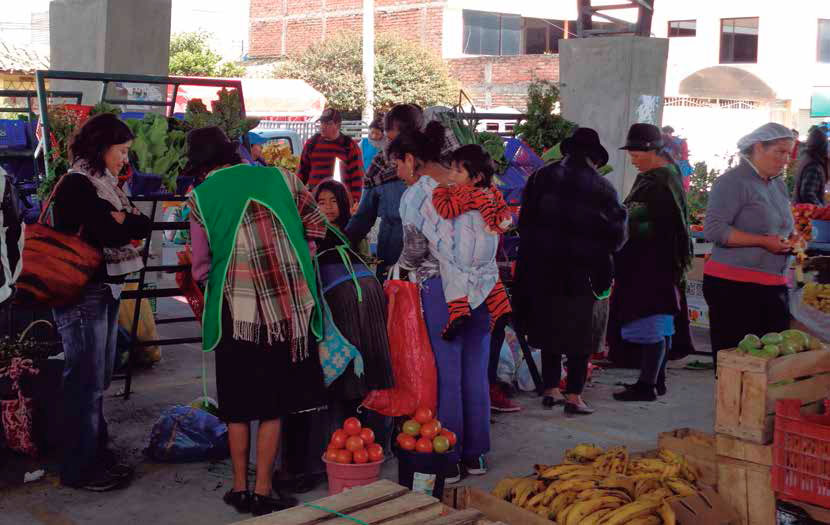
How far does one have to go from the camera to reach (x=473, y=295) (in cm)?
518

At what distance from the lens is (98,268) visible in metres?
4.84

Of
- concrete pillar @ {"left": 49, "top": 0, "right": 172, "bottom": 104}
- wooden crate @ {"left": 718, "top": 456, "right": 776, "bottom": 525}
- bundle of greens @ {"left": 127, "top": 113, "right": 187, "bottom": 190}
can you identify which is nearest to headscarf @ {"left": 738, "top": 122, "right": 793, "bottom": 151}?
wooden crate @ {"left": 718, "top": 456, "right": 776, "bottom": 525}

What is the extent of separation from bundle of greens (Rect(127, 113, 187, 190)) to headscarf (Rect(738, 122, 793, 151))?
3460 millimetres

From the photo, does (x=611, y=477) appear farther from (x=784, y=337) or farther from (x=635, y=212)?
(x=635, y=212)

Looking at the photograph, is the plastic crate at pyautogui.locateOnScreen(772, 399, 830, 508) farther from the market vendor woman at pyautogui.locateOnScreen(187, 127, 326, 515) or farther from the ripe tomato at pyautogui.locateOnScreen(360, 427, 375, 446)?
the market vendor woman at pyautogui.locateOnScreen(187, 127, 326, 515)

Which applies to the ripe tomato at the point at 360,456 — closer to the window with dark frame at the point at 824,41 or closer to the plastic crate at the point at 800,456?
the plastic crate at the point at 800,456

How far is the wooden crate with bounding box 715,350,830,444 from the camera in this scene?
425cm

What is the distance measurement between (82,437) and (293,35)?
37464 millimetres

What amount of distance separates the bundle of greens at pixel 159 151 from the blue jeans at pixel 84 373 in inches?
63.7

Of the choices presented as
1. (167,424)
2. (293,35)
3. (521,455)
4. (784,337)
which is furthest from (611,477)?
(293,35)

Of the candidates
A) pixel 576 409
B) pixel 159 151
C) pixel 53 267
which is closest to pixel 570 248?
pixel 576 409

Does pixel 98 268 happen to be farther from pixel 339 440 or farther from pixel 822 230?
pixel 822 230

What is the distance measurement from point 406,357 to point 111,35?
565 cm

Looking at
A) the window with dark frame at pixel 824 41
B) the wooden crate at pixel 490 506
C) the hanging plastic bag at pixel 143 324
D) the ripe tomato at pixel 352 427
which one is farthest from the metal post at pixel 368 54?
the wooden crate at pixel 490 506
